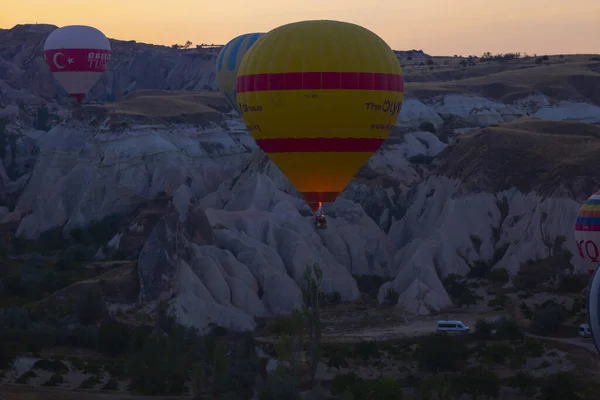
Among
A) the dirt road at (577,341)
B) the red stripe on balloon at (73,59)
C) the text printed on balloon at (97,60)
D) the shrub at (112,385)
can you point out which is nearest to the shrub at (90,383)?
the shrub at (112,385)

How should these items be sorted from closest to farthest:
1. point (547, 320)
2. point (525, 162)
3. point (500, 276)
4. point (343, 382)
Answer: point (343, 382)
point (547, 320)
point (500, 276)
point (525, 162)

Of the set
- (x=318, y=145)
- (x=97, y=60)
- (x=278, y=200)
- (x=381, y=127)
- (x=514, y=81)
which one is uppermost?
(x=97, y=60)

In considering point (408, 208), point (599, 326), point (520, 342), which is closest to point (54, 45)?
point (408, 208)

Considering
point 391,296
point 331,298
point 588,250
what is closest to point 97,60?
point 331,298

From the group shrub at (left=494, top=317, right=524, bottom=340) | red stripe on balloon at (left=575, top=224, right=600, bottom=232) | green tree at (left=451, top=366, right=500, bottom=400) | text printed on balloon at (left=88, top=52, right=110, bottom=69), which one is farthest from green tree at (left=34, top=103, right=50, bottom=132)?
green tree at (left=451, top=366, right=500, bottom=400)

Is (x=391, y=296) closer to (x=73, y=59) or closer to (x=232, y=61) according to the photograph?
(x=232, y=61)

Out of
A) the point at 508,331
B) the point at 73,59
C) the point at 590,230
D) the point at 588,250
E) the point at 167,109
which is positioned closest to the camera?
the point at 508,331

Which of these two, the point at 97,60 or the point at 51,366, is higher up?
the point at 97,60

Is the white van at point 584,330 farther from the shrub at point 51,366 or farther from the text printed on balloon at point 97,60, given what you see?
the text printed on balloon at point 97,60
